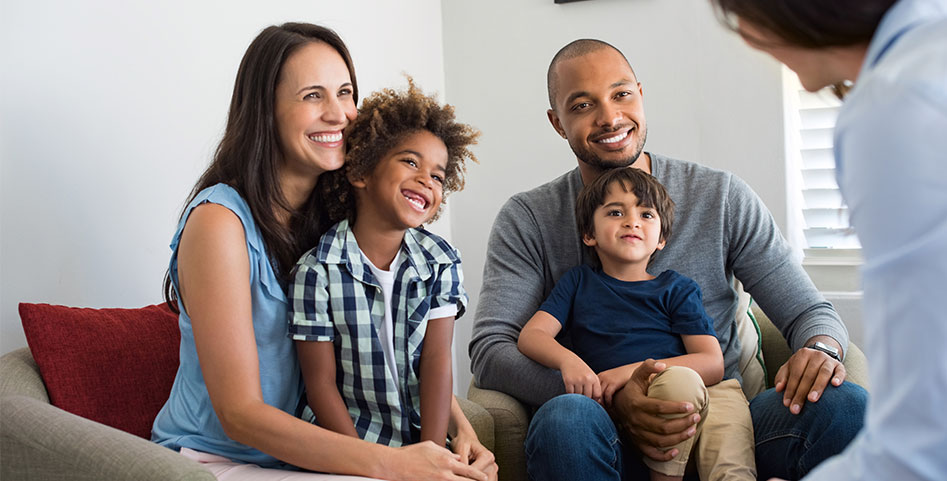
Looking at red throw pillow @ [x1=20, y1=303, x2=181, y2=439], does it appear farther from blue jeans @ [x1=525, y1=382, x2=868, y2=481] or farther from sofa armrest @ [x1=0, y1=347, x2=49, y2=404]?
blue jeans @ [x1=525, y1=382, x2=868, y2=481]

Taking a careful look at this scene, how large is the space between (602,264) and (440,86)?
1479 mm

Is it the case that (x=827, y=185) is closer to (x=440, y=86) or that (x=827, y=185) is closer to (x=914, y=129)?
(x=440, y=86)

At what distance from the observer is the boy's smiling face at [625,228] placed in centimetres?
187

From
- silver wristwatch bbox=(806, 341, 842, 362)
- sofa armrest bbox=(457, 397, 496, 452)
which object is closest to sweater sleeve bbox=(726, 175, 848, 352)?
silver wristwatch bbox=(806, 341, 842, 362)

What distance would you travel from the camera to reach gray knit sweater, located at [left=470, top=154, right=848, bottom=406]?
194 cm

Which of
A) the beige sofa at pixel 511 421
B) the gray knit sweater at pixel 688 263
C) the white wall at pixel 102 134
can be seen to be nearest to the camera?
the white wall at pixel 102 134

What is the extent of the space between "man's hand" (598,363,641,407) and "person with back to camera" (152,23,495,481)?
0.96 feet

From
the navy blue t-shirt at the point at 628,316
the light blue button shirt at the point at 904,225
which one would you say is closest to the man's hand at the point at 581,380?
the navy blue t-shirt at the point at 628,316

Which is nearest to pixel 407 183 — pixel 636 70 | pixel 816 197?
pixel 636 70

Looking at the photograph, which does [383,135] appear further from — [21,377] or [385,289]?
[21,377]

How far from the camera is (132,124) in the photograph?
6.23 feet

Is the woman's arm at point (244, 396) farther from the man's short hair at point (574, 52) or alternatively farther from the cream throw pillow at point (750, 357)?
the man's short hair at point (574, 52)

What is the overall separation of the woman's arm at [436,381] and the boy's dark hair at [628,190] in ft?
1.76

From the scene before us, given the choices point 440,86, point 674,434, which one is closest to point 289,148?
point 674,434
